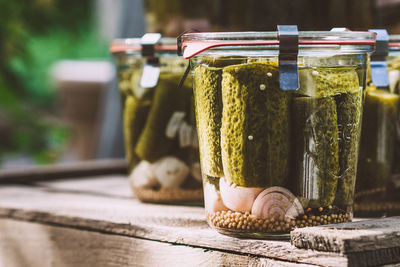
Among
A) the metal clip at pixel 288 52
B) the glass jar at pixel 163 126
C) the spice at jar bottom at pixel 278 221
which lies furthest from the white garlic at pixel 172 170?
the metal clip at pixel 288 52

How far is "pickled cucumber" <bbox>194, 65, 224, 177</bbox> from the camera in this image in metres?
0.72

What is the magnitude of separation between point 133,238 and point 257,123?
0.29 meters

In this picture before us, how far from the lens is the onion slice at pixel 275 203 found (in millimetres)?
691

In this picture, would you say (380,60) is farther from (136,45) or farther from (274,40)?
(136,45)

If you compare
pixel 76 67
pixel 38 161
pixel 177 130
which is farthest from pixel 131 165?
pixel 76 67

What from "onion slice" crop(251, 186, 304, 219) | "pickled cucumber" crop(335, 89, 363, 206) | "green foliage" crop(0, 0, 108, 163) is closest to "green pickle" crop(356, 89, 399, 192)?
"pickled cucumber" crop(335, 89, 363, 206)

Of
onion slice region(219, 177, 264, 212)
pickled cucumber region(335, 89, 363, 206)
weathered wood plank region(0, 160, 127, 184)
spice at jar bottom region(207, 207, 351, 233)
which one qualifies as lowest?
weathered wood plank region(0, 160, 127, 184)

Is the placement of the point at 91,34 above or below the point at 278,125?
below

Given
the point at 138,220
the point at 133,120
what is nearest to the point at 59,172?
the point at 133,120

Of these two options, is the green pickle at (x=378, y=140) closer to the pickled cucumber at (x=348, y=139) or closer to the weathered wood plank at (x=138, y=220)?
the pickled cucumber at (x=348, y=139)

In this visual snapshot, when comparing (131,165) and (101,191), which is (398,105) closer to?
(131,165)

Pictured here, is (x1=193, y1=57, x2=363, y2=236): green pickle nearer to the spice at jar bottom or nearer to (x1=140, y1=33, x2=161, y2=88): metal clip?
the spice at jar bottom

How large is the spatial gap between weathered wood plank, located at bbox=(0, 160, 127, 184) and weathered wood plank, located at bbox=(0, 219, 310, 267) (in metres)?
0.39

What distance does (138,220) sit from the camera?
2.88 feet
